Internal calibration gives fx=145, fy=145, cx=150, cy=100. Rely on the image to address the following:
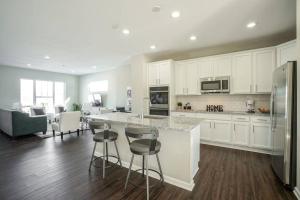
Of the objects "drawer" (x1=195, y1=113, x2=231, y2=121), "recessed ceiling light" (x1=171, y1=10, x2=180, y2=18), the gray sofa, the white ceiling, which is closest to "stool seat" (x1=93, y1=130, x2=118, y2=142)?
the white ceiling

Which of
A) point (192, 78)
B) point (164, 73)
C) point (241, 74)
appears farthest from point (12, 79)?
point (241, 74)

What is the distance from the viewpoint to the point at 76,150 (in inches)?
146

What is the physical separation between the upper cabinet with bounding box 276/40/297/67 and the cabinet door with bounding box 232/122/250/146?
5.22ft

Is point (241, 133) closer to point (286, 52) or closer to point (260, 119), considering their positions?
point (260, 119)

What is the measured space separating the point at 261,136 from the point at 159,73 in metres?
3.19

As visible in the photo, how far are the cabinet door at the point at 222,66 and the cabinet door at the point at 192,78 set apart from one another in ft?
1.68

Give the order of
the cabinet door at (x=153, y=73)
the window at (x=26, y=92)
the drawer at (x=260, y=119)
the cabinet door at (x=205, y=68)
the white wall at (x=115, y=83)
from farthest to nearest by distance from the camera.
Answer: the window at (x=26, y=92), the white wall at (x=115, y=83), the cabinet door at (x=153, y=73), the cabinet door at (x=205, y=68), the drawer at (x=260, y=119)

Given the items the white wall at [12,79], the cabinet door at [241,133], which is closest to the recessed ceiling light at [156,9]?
the cabinet door at [241,133]

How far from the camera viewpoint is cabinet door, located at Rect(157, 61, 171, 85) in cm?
461

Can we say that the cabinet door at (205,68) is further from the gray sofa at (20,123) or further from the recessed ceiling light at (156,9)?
the gray sofa at (20,123)

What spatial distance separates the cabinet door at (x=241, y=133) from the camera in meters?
3.55

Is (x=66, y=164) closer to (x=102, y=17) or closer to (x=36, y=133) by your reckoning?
(x=102, y=17)

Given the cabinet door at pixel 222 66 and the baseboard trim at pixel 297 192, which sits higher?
the cabinet door at pixel 222 66

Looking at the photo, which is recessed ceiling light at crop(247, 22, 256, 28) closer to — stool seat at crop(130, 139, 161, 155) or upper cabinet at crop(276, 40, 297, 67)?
upper cabinet at crop(276, 40, 297, 67)
